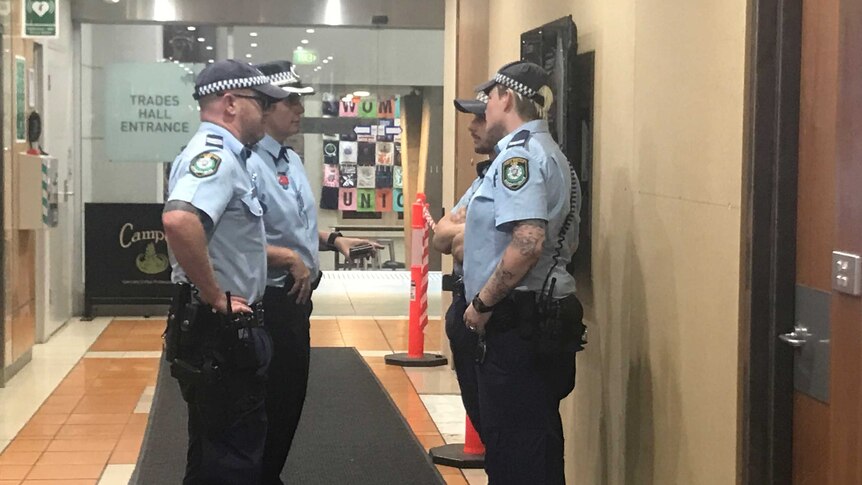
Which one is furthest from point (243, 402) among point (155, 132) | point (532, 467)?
point (155, 132)

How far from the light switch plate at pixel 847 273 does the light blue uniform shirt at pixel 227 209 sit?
1.75 metres

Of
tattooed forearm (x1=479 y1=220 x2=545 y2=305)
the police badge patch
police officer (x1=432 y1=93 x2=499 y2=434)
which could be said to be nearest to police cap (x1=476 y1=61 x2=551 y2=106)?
police officer (x1=432 y1=93 x2=499 y2=434)

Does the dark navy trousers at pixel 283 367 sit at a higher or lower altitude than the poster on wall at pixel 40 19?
lower

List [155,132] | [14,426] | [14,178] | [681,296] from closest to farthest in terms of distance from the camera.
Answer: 1. [681,296]
2. [14,426]
3. [14,178]
4. [155,132]

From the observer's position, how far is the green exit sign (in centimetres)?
1093

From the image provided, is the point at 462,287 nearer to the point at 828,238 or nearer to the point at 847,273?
the point at 828,238

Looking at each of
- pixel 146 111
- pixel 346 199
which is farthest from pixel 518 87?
pixel 346 199

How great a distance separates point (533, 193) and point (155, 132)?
764 centimetres

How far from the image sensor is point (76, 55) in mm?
10430

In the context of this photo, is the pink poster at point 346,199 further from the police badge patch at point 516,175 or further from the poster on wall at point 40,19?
the police badge patch at point 516,175

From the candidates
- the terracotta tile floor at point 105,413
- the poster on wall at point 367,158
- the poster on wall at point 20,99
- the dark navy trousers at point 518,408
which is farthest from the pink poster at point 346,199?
the dark navy trousers at point 518,408

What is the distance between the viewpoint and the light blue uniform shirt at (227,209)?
3426 mm

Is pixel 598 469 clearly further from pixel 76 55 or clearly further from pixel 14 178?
pixel 76 55

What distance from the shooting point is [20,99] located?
7.95 meters
